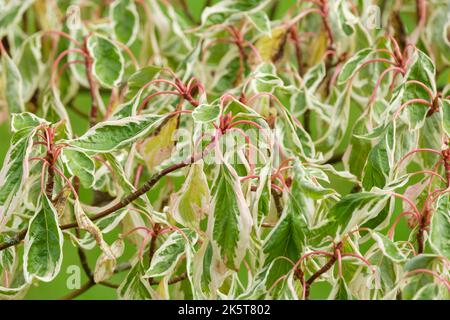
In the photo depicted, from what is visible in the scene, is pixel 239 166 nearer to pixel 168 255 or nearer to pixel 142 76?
pixel 168 255

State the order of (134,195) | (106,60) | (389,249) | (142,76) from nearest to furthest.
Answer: (389,249) → (134,195) → (142,76) → (106,60)

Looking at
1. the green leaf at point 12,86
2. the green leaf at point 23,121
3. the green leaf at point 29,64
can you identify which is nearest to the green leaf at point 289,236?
the green leaf at point 23,121

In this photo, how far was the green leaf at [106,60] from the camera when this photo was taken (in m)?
1.46

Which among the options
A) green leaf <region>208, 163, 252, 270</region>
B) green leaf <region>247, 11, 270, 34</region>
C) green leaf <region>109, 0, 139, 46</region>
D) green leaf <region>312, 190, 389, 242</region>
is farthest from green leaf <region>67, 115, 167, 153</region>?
green leaf <region>109, 0, 139, 46</region>

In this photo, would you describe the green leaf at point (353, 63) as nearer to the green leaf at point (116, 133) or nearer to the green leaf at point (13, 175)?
the green leaf at point (116, 133)

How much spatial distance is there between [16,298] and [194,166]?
333mm

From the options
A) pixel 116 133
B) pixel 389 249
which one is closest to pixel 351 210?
pixel 389 249

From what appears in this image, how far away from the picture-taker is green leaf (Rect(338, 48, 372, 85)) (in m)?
1.37

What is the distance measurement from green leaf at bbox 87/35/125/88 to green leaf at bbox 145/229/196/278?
383 millimetres

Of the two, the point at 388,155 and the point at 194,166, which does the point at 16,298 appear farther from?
the point at 388,155

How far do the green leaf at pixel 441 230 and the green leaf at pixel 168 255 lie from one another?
299 millimetres

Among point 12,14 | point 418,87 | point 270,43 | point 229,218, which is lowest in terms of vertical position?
point 229,218

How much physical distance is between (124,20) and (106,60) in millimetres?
206

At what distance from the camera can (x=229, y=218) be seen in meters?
1.01
